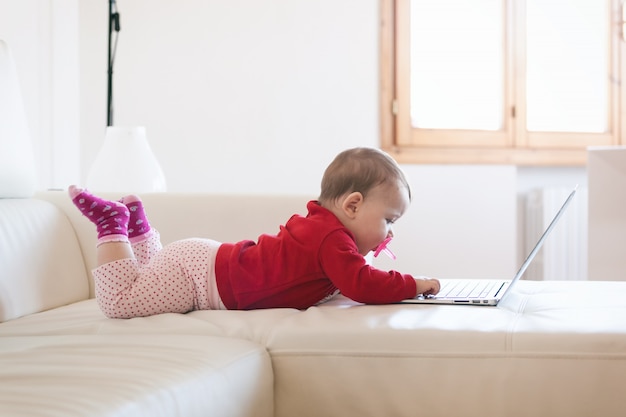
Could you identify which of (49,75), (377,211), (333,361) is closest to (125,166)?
(49,75)

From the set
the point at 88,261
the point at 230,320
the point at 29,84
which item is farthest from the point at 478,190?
the point at 230,320

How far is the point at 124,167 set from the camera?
9.14 ft

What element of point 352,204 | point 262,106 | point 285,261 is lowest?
point 285,261

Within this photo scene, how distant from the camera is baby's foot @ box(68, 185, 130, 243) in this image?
169 centimetres

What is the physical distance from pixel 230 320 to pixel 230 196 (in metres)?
0.68

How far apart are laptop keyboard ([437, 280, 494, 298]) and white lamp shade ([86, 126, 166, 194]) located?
1184mm

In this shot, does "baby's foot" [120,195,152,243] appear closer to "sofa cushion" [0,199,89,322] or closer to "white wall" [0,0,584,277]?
"sofa cushion" [0,199,89,322]

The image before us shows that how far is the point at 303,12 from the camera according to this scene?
377cm

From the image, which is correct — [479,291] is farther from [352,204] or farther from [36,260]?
[36,260]

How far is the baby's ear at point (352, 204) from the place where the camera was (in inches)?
67.7

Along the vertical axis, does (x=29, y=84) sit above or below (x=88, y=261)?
above

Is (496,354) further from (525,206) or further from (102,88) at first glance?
(525,206)

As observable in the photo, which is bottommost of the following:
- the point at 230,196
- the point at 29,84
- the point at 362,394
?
the point at 362,394

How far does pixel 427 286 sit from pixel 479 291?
0.44 feet
